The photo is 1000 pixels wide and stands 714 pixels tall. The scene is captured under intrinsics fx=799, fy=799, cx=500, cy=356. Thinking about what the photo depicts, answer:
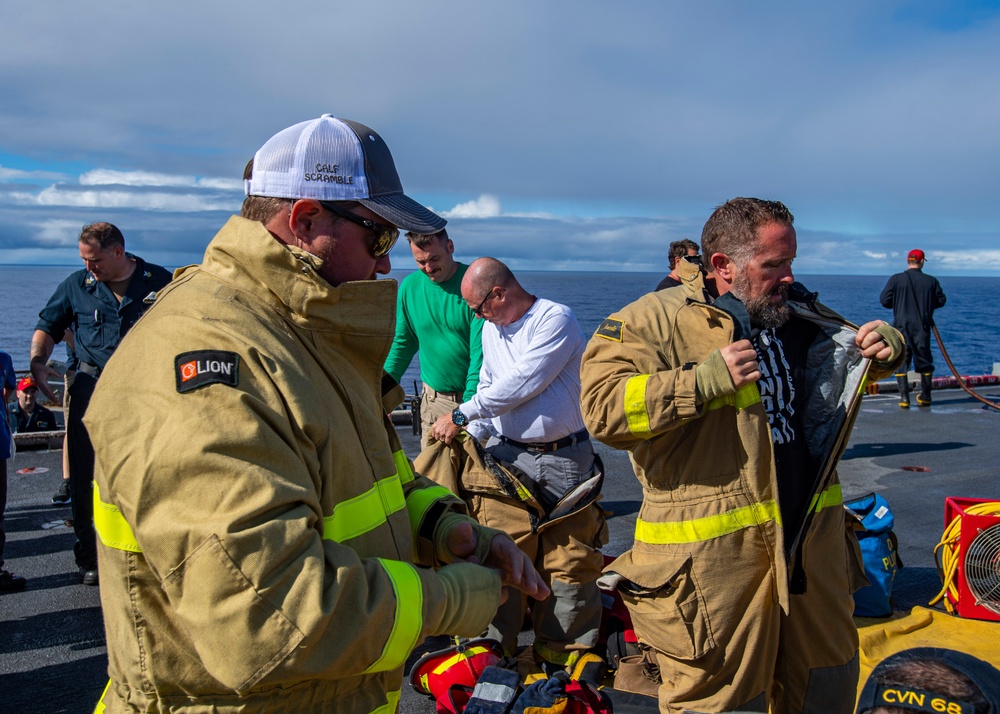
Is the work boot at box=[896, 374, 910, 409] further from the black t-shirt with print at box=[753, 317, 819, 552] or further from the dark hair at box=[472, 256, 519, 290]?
the black t-shirt with print at box=[753, 317, 819, 552]

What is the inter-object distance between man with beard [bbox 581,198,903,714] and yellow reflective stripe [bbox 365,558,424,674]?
4.95 feet

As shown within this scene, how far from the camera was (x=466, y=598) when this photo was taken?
172cm

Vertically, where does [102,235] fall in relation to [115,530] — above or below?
above

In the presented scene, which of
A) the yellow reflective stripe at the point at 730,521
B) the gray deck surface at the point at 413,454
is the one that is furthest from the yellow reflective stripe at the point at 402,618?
the gray deck surface at the point at 413,454

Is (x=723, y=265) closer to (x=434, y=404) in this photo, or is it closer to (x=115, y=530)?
(x=115, y=530)

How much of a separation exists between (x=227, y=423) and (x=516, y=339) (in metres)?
3.26

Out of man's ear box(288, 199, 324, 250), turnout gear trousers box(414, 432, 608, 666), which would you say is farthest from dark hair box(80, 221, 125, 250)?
man's ear box(288, 199, 324, 250)

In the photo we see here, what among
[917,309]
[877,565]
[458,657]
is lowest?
[458,657]

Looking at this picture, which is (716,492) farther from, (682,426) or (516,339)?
(516,339)

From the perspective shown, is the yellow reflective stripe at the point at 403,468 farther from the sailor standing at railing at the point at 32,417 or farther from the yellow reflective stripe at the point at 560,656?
the sailor standing at railing at the point at 32,417

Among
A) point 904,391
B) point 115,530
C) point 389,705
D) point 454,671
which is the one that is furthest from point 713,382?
point 904,391

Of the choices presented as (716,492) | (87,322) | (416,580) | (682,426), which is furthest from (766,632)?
(87,322)

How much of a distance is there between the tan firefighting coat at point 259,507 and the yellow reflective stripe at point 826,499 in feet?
5.57

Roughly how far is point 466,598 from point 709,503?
1.54 m
